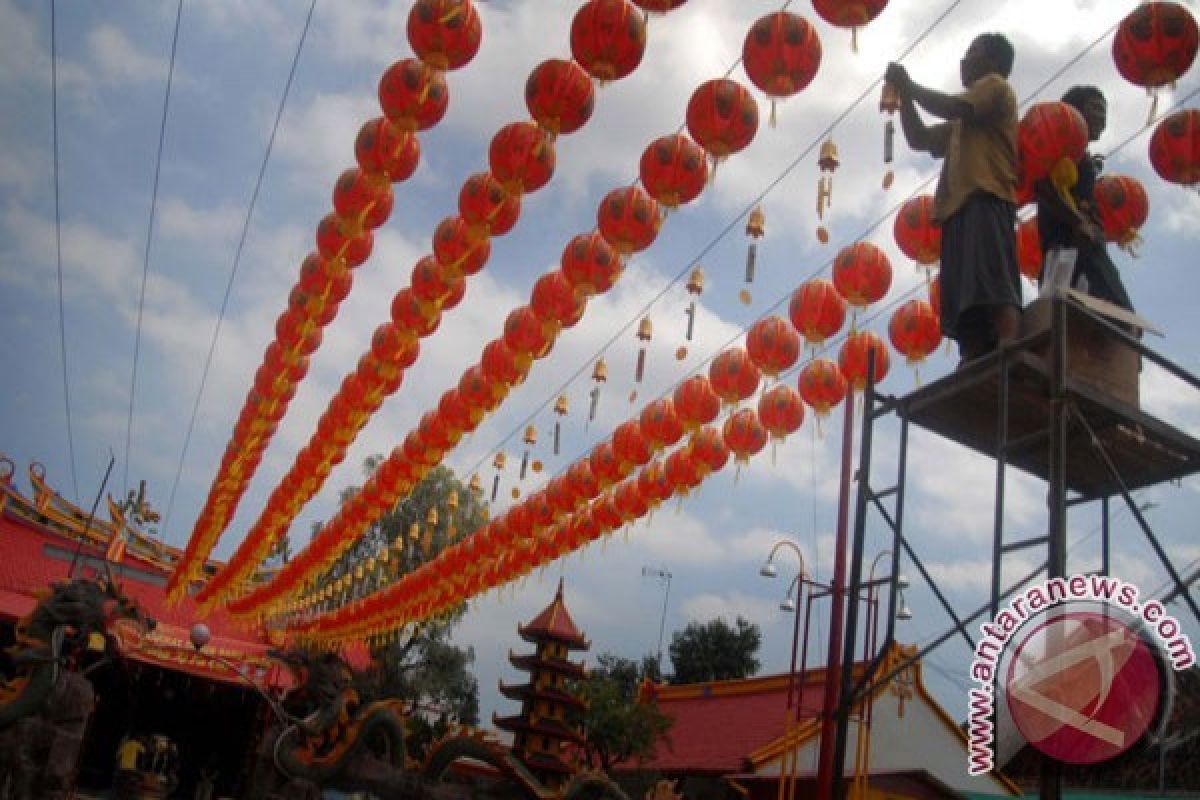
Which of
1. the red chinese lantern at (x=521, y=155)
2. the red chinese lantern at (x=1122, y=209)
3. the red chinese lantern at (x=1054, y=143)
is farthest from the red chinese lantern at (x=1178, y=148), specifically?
the red chinese lantern at (x=521, y=155)

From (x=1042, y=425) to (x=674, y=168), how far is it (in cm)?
346

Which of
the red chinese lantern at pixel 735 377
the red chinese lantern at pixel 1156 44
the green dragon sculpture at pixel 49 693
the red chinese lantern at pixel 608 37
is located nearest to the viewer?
the red chinese lantern at pixel 1156 44

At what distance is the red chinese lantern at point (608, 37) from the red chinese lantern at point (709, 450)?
5.45 meters

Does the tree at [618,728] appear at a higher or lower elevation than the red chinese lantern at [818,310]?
lower

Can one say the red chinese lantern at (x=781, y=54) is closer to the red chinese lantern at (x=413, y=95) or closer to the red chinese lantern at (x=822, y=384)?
the red chinese lantern at (x=413, y=95)

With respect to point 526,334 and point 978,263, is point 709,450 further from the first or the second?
point 978,263

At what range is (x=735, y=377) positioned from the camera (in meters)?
9.48

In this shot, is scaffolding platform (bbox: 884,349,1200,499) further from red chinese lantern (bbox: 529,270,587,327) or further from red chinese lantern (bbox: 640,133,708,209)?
red chinese lantern (bbox: 529,270,587,327)

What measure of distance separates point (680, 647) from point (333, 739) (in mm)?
27780

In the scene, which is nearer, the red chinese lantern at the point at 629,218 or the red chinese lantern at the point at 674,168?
the red chinese lantern at the point at 674,168

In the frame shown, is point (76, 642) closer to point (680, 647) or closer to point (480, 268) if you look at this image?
point (480, 268)

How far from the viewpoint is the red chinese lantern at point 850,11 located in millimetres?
5480

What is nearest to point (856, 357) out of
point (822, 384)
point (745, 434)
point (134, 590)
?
point (822, 384)

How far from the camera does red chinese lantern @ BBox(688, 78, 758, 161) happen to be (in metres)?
6.52
